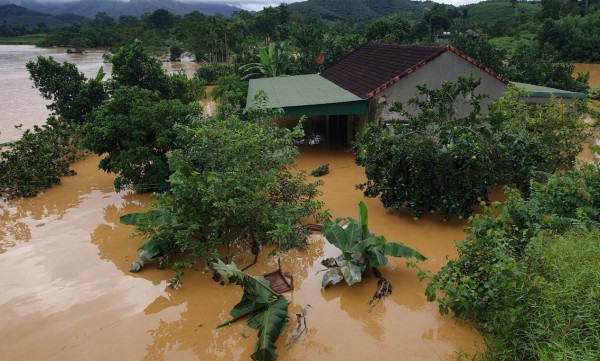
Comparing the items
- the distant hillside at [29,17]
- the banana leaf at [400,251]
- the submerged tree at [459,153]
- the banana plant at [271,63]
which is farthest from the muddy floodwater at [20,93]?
the distant hillside at [29,17]

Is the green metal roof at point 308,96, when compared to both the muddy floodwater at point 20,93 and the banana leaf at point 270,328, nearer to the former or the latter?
the banana leaf at point 270,328

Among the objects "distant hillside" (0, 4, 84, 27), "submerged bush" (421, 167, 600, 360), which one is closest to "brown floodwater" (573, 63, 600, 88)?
"submerged bush" (421, 167, 600, 360)

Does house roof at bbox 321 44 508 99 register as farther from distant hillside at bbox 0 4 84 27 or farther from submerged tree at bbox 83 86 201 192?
distant hillside at bbox 0 4 84 27

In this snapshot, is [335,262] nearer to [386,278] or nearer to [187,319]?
[386,278]

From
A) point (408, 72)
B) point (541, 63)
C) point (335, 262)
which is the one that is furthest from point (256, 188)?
point (541, 63)

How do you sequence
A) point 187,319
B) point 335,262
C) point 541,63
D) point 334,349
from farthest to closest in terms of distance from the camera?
point 541,63 → point 335,262 → point 187,319 → point 334,349

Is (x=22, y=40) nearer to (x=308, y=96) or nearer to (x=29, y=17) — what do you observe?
(x=308, y=96)
